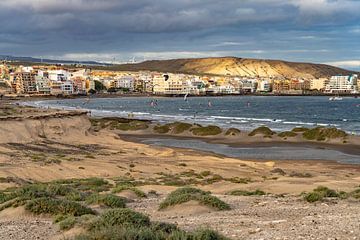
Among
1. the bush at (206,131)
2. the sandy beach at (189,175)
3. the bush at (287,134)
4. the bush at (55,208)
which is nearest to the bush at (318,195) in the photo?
the sandy beach at (189,175)

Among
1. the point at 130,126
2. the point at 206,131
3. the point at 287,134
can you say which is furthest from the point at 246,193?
the point at 130,126

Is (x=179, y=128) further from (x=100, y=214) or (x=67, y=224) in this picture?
(x=67, y=224)

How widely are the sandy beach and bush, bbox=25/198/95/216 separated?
26 cm

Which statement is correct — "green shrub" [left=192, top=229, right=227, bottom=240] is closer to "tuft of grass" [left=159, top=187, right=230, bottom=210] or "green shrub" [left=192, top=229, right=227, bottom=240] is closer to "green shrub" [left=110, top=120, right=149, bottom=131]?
"tuft of grass" [left=159, top=187, right=230, bottom=210]

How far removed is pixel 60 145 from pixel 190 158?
422 inches

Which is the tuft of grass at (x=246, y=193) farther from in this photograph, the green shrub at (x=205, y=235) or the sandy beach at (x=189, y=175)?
the green shrub at (x=205, y=235)

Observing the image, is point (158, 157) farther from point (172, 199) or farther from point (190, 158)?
point (172, 199)

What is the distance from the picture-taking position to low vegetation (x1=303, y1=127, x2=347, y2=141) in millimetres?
48737

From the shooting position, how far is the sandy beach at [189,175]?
11469 mm

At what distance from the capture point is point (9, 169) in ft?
83.7

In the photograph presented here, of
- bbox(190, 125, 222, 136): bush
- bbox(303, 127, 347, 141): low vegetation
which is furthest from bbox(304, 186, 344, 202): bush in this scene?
bbox(190, 125, 222, 136): bush

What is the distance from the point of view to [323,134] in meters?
49.5

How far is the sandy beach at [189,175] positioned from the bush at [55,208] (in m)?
0.26

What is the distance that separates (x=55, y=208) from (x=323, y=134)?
131ft
